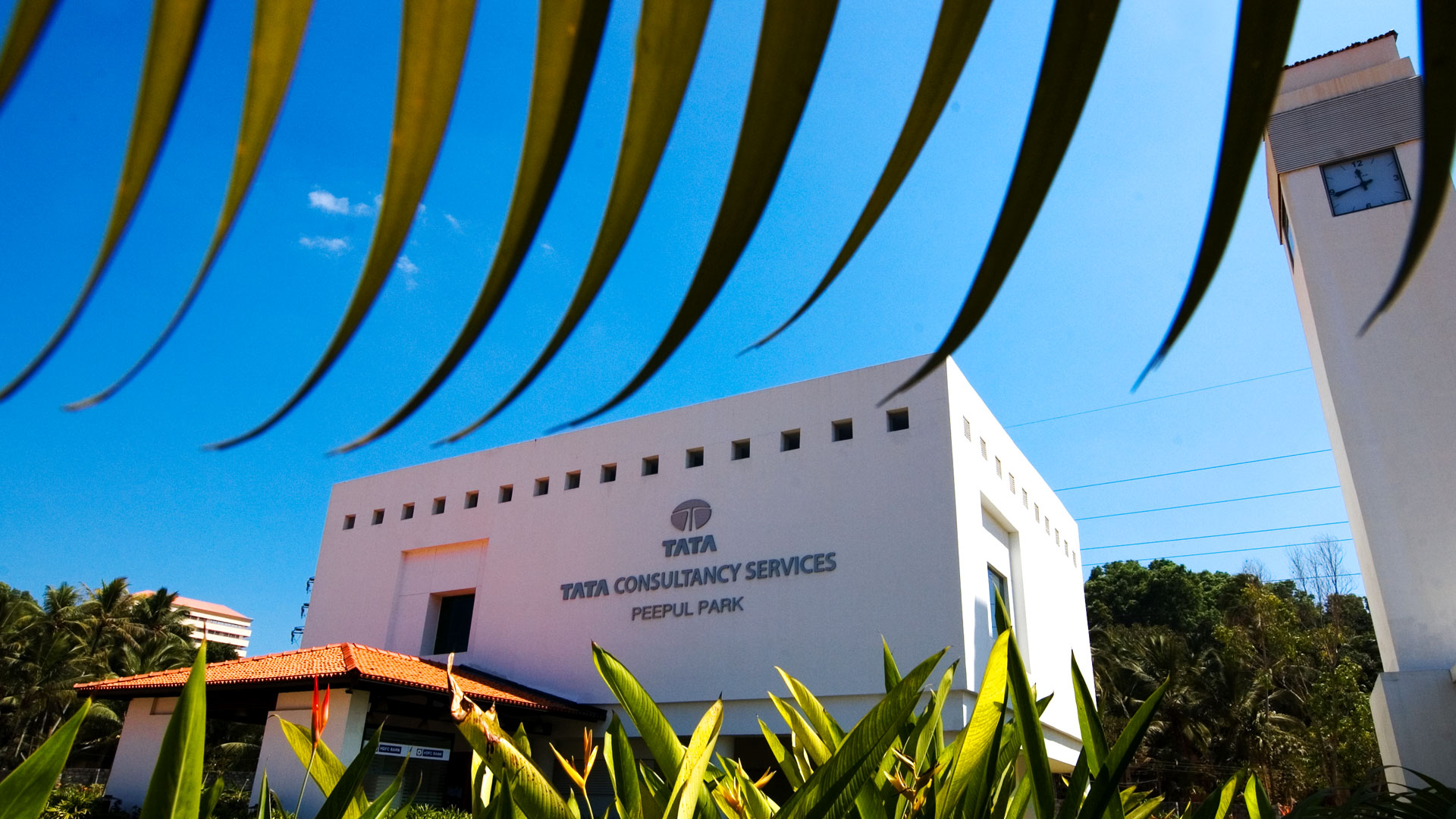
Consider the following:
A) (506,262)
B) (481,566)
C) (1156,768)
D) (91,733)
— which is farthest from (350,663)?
(91,733)

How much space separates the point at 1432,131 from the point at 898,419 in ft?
49.8

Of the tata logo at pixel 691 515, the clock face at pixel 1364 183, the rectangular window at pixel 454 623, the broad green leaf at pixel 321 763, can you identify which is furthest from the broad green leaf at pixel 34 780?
the rectangular window at pixel 454 623

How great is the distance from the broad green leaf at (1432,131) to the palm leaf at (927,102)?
0.12 m

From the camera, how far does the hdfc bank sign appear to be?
15.0 m

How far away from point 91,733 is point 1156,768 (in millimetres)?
40693

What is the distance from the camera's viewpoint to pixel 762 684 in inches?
578

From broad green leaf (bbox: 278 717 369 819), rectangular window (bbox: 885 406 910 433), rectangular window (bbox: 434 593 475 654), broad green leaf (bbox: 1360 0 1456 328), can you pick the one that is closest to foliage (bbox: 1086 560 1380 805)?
rectangular window (bbox: 885 406 910 433)

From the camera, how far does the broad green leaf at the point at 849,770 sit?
1.26 meters

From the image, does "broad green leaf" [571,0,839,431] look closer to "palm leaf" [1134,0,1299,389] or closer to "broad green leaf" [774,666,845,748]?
"palm leaf" [1134,0,1299,389]

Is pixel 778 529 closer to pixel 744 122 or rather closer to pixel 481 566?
pixel 481 566

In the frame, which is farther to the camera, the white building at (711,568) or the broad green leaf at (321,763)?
the white building at (711,568)

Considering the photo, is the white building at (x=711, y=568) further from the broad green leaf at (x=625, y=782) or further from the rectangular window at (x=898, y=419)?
the broad green leaf at (x=625, y=782)

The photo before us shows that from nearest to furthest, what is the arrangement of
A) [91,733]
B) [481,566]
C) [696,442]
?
[696,442] < [481,566] < [91,733]

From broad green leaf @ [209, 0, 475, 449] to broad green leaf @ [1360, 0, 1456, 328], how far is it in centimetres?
25
